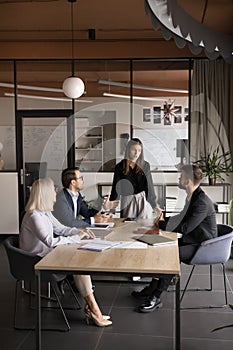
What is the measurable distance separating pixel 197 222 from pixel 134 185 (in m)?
0.96

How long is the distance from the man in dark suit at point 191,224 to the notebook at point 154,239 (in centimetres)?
34

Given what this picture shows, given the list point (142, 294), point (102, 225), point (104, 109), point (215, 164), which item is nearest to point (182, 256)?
point (142, 294)

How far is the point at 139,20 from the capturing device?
551 cm

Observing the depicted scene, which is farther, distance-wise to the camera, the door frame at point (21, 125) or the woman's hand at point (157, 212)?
the door frame at point (21, 125)

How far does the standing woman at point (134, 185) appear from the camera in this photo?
4.38 meters

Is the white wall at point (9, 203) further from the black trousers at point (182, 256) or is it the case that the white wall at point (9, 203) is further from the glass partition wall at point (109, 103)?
the black trousers at point (182, 256)

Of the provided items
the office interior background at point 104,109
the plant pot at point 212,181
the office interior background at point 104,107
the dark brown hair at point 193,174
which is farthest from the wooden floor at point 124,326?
the office interior background at point 104,107

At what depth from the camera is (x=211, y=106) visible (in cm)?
649

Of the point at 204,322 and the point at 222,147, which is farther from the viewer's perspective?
the point at 222,147

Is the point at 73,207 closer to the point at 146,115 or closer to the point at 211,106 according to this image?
the point at 146,115

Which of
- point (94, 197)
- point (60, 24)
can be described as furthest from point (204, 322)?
point (60, 24)

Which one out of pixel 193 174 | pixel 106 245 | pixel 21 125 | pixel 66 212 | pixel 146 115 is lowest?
pixel 106 245

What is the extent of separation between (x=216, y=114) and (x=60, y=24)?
2.67 m

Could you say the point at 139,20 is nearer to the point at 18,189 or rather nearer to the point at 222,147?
the point at 222,147
